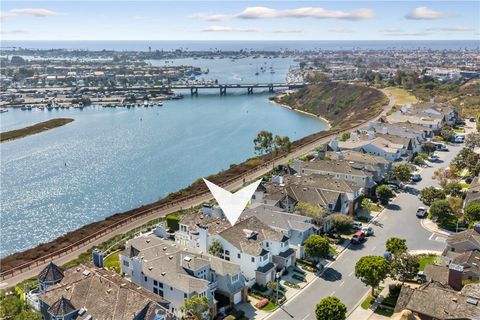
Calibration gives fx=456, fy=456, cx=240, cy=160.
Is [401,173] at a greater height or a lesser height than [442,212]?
greater

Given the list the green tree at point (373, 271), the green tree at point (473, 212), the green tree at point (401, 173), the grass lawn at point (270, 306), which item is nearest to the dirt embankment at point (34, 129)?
the green tree at point (401, 173)

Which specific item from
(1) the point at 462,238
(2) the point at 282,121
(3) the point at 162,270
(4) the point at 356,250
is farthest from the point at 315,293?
(2) the point at 282,121

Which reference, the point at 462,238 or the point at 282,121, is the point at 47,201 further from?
the point at 282,121

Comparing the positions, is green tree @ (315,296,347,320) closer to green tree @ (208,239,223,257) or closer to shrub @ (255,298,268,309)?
shrub @ (255,298,268,309)

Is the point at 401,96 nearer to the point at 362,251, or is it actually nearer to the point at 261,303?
the point at 362,251

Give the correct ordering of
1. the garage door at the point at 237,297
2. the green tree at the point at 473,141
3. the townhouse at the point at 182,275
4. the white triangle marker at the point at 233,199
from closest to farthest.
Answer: the townhouse at the point at 182,275
the garage door at the point at 237,297
the white triangle marker at the point at 233,199
the green tree at the point at 473,141

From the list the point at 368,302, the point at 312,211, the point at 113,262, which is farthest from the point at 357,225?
the point at 113,262

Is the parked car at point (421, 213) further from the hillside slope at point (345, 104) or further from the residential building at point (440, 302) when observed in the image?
the hillside slope at point (345, 104)
